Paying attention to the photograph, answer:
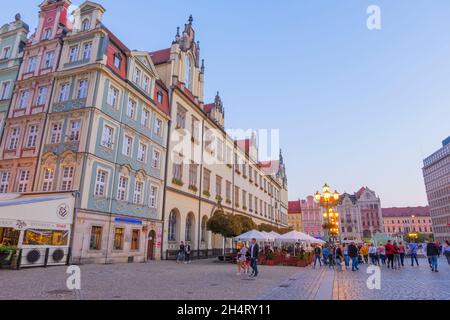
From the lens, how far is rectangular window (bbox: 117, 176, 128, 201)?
2289cm

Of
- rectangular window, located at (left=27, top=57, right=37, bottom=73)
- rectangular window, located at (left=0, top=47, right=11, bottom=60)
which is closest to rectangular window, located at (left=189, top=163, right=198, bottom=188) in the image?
rectangular window, located at (left=27, top=57, right=37, bottom=73)

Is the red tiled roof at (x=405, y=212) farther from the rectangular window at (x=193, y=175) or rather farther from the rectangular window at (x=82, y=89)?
the rectangular window at (x=82, y=89)

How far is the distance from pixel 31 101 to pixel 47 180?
23.8 ft

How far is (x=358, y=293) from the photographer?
33.4 ft

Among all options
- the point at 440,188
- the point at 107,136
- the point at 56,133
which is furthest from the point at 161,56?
the point at 440,188

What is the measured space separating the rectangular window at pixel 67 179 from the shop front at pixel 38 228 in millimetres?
1016

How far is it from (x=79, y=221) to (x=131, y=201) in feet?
17.2

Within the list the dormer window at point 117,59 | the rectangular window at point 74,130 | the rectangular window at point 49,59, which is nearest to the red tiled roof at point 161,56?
the dormer window at point 117,59

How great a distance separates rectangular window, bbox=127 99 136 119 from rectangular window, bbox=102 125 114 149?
2543 millimetres

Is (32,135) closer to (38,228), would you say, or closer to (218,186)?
(38,228)

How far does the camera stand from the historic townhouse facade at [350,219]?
11075cm
